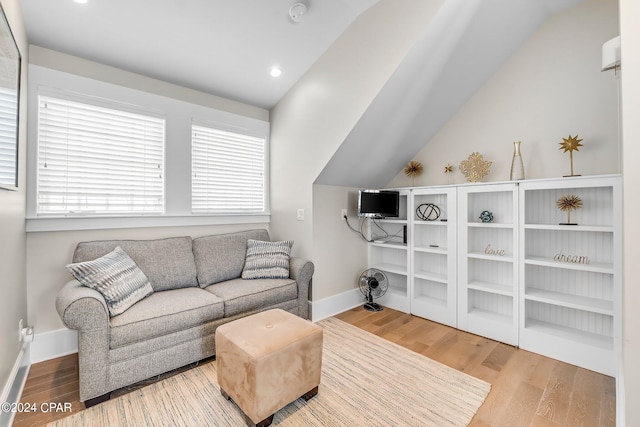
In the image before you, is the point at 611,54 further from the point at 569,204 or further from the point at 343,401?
the point at 343,401

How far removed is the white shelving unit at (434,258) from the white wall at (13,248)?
130 inches

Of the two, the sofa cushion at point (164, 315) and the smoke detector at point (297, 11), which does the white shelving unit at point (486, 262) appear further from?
the sofa cushion at point (164, 315)

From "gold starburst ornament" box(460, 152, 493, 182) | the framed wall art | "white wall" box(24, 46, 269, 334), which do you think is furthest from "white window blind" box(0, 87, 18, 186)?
"gold starburst ornament" box(460, 152, 493, 182)

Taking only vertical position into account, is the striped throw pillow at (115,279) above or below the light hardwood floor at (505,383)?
above

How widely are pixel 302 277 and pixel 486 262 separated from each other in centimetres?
196

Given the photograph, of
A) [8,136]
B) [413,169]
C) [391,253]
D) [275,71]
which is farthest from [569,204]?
[8,136]

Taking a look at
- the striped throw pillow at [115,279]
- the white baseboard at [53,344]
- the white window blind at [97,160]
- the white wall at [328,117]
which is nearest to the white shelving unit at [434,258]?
the white wall at [328,117]

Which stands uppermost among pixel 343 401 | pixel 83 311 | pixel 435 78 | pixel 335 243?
pixel 435 78

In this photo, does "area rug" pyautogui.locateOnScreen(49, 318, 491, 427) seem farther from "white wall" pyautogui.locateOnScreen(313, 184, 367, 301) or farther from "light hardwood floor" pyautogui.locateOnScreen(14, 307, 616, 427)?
"white wall" pyautogui.locateOnScreen(313, 184, 367, 301)

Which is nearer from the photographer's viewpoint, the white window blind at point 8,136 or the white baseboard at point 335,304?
the white window blind at point 8,136

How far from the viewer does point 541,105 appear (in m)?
2.67

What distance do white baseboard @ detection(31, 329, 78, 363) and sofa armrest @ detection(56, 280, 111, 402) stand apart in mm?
815

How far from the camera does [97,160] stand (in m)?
2.51

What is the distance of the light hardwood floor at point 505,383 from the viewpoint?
1.67m
